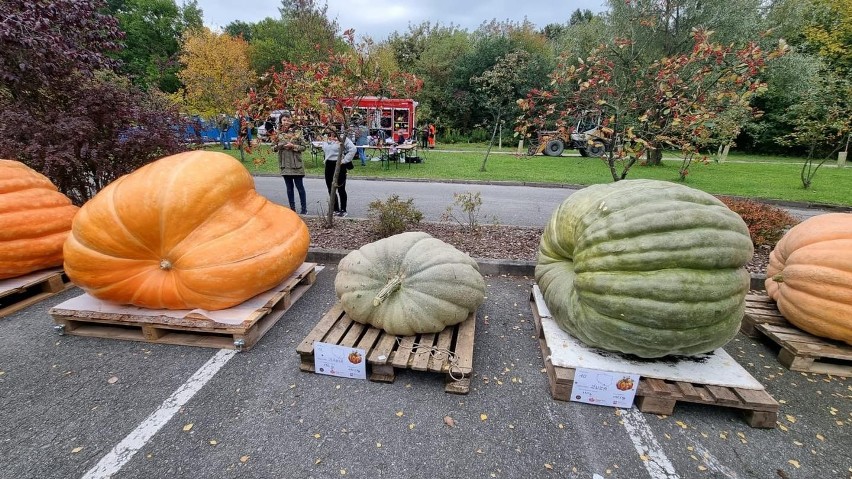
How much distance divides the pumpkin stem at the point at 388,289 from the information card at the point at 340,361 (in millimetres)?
376

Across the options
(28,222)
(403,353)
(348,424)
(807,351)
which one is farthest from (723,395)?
(28,222)

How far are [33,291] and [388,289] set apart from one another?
3.96m

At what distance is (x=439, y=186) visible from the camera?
11.0 m

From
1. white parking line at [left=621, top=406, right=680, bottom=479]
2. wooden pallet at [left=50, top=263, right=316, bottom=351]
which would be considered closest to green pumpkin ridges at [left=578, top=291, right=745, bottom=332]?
white parking line at [left=621, top=406, right=680, bottom=479]

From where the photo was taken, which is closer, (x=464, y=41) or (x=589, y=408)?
(x=589, y=408)

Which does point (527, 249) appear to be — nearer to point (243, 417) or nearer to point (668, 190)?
point (668, 190)

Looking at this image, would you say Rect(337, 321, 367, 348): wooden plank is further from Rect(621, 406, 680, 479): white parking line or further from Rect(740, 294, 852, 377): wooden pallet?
Rect(740, 294, 852, 377): wooden pallet

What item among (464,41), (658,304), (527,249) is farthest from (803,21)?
(658,304)

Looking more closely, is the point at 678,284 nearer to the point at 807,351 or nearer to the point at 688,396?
the point at 688,396

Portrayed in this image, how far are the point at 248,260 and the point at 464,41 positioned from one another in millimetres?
36293

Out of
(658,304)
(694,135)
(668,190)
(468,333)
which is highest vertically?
(694,135)

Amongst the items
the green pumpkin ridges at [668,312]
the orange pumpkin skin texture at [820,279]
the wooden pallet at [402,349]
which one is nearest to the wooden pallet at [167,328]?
the wooden pallet at [402,349]

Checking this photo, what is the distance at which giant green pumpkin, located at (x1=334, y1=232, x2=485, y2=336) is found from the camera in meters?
2.83

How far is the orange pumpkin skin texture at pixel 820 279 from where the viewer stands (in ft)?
8.96
